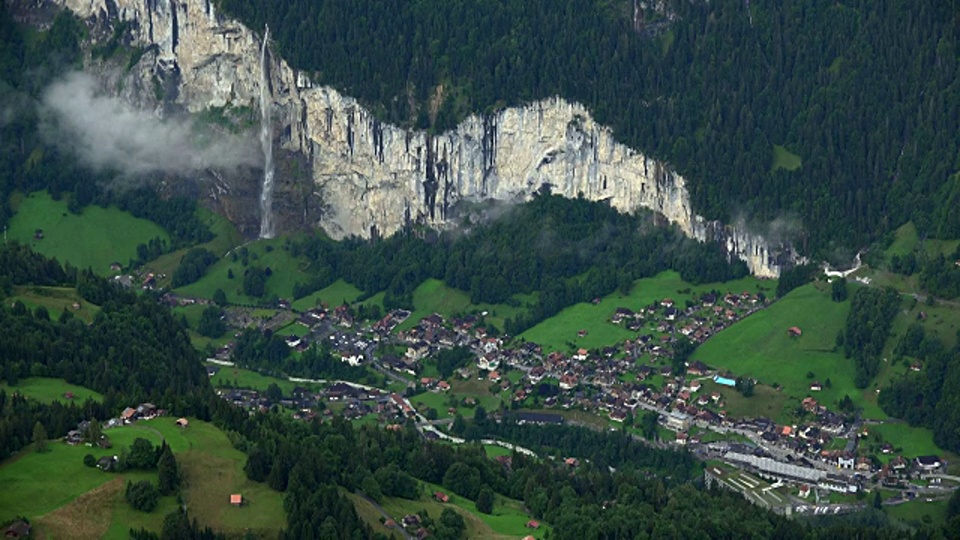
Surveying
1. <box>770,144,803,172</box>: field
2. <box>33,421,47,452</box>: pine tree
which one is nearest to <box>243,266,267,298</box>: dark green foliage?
<box>770,144,803,172</box>: field

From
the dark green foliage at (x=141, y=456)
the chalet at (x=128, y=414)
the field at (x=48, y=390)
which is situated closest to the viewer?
the dark green foliage at (x=141, y=456)

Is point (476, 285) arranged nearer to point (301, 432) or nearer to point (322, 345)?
point (322, 345)

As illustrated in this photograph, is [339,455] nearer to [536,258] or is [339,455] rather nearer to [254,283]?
[536,258]

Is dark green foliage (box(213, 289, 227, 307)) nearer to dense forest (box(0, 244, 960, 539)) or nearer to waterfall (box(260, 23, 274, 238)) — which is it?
waterfall (box(260, 23, 274, 238))

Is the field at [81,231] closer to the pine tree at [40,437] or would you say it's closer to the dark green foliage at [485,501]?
the pine tree at [40,437]

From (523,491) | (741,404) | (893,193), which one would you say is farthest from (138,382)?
(893,193)

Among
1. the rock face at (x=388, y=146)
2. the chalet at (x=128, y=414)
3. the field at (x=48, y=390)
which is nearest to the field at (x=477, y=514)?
the chalet at (x=128, y=414)

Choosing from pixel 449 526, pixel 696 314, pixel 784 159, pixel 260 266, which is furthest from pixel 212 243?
pixel 449 526
